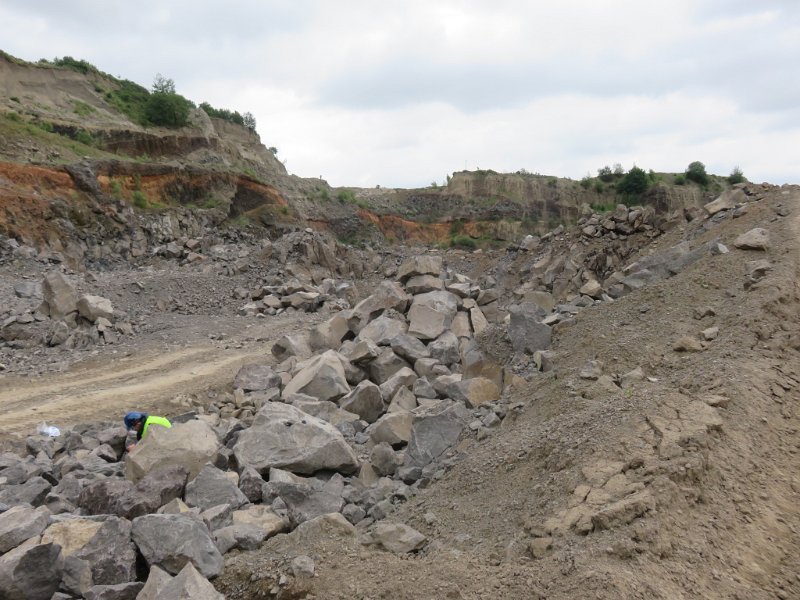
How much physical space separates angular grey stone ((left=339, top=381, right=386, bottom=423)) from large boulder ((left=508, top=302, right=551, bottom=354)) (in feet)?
7.28

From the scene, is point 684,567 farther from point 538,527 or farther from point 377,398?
point 377,398

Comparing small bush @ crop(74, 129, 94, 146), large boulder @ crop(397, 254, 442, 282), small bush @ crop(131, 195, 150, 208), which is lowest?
large boulder @ crop(397, 254, 442, 282)

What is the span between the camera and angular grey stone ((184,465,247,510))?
5.41 meters

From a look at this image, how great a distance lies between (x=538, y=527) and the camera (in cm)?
427

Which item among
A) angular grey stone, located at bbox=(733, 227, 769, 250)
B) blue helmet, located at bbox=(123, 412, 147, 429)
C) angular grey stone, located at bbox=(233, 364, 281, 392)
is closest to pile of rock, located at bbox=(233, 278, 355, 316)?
angular grey stone, located at bbox=(233, 364, 281, 392)

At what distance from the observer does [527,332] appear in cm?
888

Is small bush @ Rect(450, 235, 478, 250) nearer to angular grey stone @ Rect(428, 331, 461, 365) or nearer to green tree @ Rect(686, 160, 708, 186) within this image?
green tree @ Rect(686, 160, 708, 186)

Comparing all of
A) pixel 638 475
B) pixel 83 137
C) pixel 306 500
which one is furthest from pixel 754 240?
pixel 83 137

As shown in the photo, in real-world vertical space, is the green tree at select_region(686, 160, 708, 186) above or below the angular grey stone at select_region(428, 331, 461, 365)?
above

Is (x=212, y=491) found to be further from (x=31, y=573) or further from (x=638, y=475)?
(x=638, y=475)

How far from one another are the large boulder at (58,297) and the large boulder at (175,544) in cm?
1201

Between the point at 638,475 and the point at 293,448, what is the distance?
360cm

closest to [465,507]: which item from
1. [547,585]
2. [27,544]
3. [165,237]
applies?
[547,585]

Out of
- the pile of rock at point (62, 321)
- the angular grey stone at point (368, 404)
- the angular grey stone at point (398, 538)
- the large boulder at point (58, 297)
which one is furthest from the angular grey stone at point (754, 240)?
the large boulder at point (58, 297)
